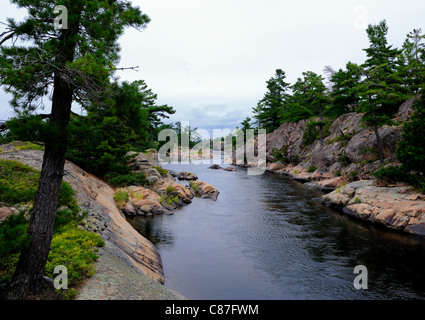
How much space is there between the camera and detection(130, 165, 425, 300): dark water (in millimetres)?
11195

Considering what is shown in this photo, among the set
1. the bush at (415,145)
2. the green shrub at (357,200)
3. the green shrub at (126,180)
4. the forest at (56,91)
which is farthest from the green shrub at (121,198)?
the bush at (415,145)

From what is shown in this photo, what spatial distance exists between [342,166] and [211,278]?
30.8 metres

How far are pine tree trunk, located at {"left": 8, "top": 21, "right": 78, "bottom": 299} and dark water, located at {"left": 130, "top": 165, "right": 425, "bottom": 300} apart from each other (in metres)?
6.08

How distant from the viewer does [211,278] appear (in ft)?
39.9

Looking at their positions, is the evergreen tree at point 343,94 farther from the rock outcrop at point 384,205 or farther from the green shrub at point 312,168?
the rock outcrop at point 384,205

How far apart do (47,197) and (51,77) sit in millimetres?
2901

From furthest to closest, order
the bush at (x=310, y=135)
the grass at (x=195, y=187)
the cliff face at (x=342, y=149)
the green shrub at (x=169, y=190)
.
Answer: the bush at (x=310, y=135), the cliff face at (x=342, y=149), the grass at (x=195, y=187), the green shrub at (x=169, y=190)

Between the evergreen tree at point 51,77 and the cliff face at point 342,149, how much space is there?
31518mm

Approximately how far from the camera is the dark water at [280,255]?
11.2 metres
